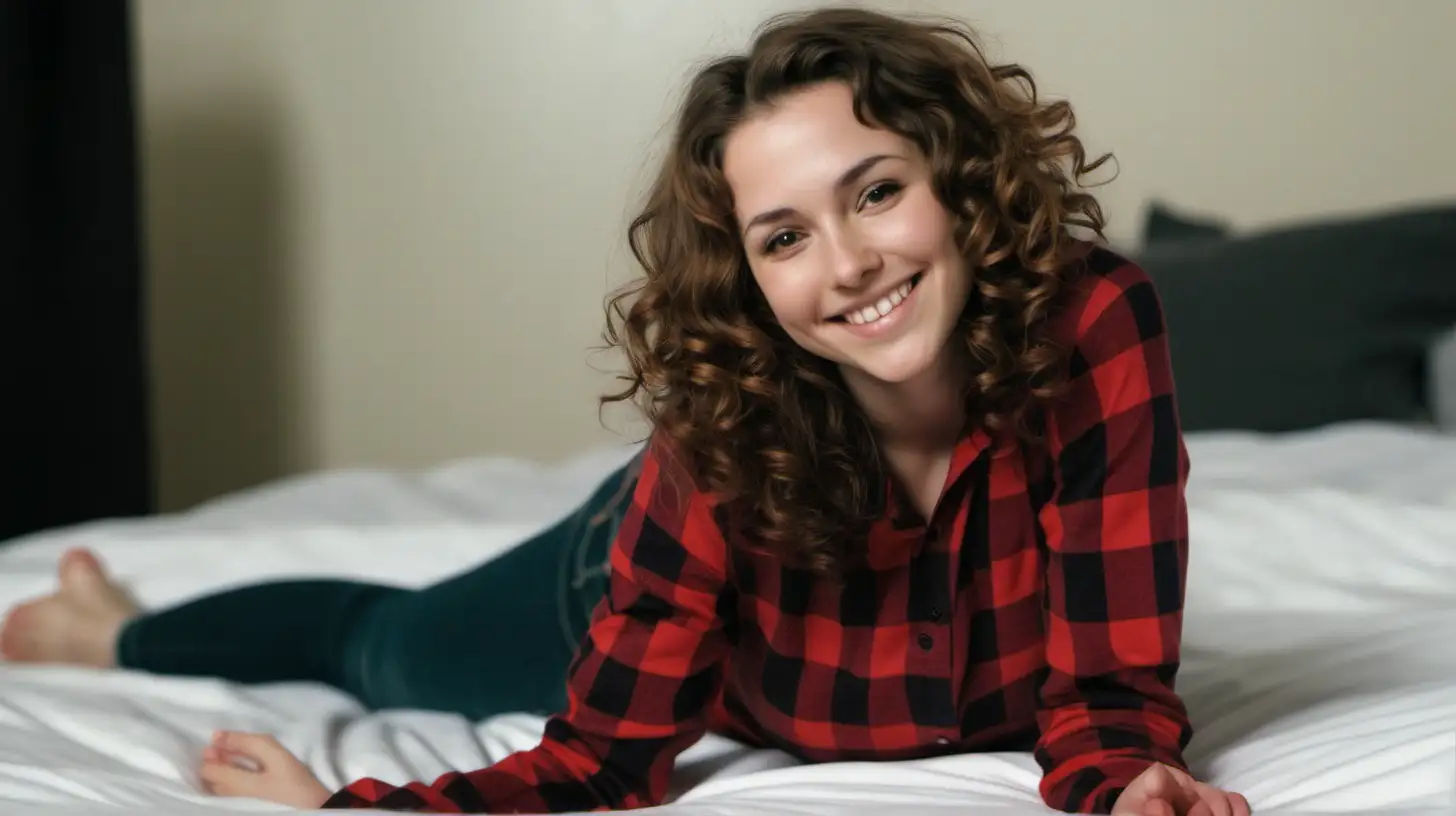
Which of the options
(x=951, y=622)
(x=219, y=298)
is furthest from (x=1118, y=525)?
(x=219, y=298)

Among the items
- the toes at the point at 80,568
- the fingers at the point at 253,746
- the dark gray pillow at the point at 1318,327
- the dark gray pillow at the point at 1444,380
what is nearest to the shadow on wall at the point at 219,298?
the toes at the point at 80,568

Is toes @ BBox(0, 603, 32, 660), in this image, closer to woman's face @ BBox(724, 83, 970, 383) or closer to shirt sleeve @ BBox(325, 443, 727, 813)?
shirt sleeve @ BBox(325, 443, 727, 813)

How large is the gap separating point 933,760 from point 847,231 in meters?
0.39

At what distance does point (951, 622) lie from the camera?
100 centimetres

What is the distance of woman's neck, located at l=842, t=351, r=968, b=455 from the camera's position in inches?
39.4

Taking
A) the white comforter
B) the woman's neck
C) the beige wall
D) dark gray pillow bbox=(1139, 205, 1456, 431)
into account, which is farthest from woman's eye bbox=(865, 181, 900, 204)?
the beige wall

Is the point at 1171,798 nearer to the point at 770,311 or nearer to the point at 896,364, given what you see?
the point at 896,364

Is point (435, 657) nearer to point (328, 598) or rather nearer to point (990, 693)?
point (328, 598)

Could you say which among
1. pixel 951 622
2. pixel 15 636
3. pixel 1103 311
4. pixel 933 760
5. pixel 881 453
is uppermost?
pixel 1103 311

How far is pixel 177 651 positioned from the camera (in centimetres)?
144

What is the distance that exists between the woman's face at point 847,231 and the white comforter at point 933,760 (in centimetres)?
29

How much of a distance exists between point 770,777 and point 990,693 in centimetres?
17

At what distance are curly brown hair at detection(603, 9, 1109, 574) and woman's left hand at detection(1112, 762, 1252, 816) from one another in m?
0.25

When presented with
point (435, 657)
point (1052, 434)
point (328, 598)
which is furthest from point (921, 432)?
point (328, 598)
